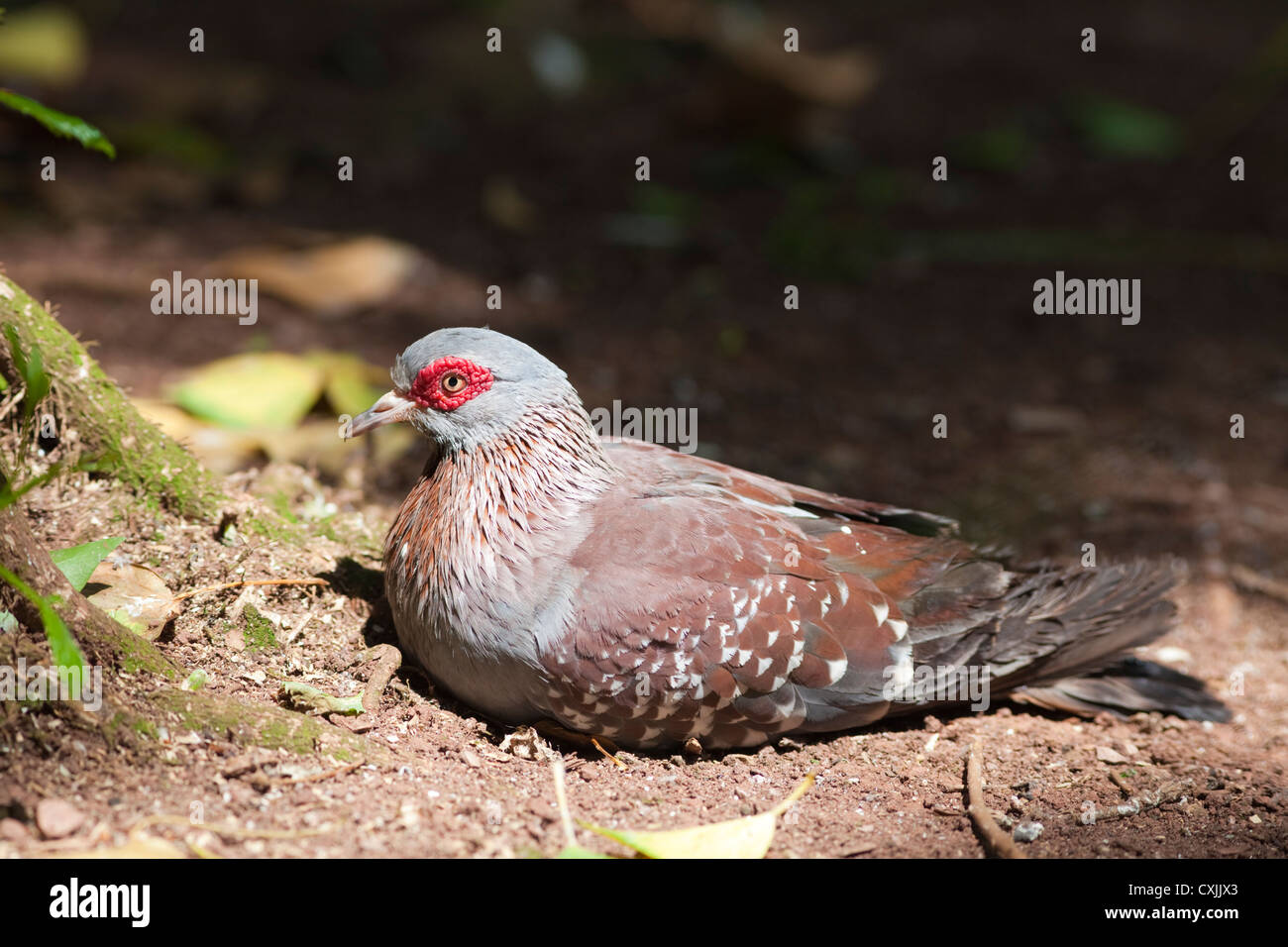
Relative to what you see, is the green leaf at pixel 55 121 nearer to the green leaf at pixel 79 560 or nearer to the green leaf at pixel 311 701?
the green leaf at pixel 79 560

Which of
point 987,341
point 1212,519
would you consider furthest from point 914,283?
point 1212,519

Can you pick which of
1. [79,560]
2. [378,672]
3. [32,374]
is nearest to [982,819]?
[378,672]

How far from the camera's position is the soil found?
359cm

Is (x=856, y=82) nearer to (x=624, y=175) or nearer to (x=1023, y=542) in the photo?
(x=624, y=175)

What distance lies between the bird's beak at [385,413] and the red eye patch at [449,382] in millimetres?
63

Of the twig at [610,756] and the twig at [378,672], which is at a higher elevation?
the twig at [378,672]

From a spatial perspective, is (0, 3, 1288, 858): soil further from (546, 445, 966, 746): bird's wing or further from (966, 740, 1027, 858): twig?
(546, 445, 966, 746): bird's wing

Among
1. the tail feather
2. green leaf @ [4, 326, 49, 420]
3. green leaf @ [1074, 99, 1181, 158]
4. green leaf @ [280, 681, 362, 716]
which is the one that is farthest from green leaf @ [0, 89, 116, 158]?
green leaf @ [1074, 99, 1181, 158]

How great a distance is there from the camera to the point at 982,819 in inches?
147

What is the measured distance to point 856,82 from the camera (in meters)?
10.7

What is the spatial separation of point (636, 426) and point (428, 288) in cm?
226

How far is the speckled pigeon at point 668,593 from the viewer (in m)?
3.97

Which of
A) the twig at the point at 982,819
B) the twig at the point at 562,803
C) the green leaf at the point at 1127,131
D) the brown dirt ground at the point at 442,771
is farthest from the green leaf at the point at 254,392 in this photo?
the green leaf at the point at 1127,131

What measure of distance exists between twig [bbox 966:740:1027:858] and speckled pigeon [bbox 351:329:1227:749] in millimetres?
359
